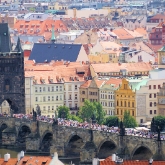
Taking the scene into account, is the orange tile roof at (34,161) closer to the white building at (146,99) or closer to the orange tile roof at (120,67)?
the white building at (146,99)

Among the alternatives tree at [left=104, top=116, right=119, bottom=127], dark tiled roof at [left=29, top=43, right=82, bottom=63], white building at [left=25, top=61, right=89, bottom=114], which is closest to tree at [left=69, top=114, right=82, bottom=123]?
tree at [left=104, top=116, right=119, bottom=127]

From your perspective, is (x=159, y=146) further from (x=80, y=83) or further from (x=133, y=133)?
(x=80, y=83)

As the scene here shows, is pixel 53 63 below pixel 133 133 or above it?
above

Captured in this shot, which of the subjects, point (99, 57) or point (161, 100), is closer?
point (161, 100)

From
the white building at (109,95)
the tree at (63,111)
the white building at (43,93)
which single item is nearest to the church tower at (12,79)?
the tree at (63,111)

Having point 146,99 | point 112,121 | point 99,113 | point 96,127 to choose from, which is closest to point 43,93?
point 99,113

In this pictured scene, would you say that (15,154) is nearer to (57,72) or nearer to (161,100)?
(161,100)

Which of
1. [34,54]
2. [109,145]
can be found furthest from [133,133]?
[34,54]
